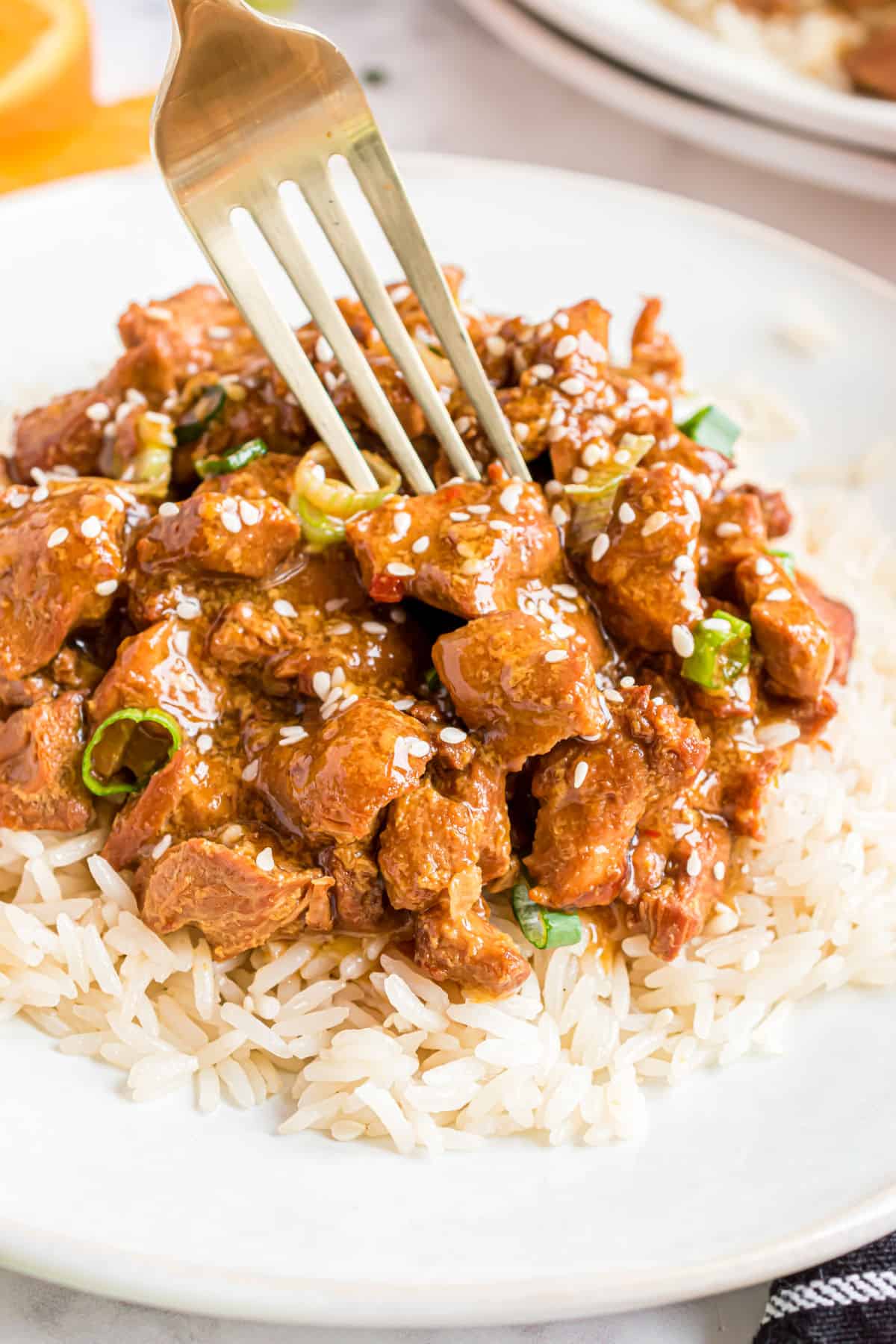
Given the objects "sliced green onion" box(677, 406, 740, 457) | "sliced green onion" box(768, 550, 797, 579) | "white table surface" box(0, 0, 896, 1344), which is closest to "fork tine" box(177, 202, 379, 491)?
"sliced green onion" box(677, 406, 740, 457)

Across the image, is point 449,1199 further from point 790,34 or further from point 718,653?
point 790,34

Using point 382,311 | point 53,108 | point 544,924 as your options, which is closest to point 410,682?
point 544,924

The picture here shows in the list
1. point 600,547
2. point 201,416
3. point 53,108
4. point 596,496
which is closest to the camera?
point 600,547

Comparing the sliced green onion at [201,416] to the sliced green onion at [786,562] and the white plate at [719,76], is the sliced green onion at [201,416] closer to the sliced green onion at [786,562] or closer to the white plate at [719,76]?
the sliced green onion at [786,562]

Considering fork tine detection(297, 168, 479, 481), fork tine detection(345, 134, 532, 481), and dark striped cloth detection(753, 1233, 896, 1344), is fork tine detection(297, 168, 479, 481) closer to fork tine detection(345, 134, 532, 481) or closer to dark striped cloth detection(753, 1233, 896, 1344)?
fork tine detection(345, 134, 532, 481)

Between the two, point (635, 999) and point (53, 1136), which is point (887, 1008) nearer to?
point (635, 999)

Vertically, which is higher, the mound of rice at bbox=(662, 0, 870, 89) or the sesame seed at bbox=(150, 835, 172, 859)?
the sesame seed at bbox=(150, 835, 172, 859)

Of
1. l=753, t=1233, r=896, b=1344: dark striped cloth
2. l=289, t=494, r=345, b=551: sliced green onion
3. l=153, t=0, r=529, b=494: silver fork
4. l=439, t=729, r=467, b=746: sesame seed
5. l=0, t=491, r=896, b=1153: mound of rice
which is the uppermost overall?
l=153, t=0, r=529, b=494: silver fork

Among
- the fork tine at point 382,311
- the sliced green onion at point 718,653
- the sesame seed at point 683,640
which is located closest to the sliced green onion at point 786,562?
the sliced green onion at point 718,653

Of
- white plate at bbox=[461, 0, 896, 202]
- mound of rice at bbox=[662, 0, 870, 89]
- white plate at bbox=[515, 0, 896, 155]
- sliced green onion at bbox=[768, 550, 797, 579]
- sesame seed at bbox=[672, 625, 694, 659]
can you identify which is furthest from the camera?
mound of rice at bbox=[662, 0, 870, 89]
